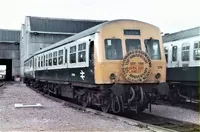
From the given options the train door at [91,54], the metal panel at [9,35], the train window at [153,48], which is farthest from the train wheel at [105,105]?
the metal panel at [9,35]

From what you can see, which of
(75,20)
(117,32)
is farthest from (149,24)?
(75,20)

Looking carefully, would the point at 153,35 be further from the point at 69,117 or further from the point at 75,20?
the point at 75,20

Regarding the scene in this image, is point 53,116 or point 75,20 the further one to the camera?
point 75,20

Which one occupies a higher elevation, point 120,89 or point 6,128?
point 120,89

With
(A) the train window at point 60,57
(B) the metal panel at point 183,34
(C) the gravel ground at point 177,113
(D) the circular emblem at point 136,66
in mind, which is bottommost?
(C) the gravel ground at point 177,113

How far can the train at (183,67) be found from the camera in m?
13.4

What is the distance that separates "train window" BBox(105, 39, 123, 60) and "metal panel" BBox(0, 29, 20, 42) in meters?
46.8

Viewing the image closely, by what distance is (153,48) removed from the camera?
11773mm

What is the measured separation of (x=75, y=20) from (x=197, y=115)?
40.4 metres

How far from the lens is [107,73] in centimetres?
1080

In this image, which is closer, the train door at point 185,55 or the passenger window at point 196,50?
the passenger window at point 196,50

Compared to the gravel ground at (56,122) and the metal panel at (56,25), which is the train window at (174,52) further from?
the metal panel at (56,25)

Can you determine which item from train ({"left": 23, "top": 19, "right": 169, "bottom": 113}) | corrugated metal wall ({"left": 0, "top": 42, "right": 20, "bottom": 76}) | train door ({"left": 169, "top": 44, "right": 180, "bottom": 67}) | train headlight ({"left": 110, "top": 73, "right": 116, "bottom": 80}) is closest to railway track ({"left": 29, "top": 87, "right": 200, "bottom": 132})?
train ({"left": 23, "top": 19, "right": 169, "bottom": 113})

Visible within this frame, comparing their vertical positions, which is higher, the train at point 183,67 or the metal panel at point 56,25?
the metal panel at point 56,25
